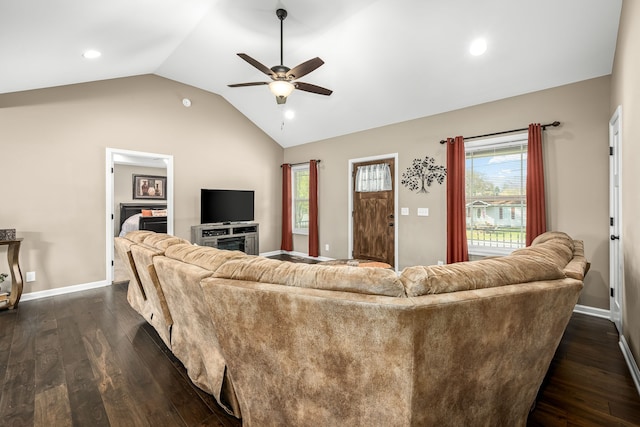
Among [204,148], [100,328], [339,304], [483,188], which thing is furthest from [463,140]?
[100,328]

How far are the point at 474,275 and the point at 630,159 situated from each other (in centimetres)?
224

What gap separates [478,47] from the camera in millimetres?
3465

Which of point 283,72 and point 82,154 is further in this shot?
point 82,154

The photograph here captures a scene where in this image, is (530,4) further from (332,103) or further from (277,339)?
(277,339)

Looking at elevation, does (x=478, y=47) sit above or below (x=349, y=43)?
below

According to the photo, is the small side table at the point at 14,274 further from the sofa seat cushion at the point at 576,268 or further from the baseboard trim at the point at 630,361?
the baseboard trim at the point at 630,361

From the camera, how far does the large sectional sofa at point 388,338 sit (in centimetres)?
109

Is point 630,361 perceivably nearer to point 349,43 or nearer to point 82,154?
point 349,43

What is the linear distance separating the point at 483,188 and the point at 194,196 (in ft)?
16.2

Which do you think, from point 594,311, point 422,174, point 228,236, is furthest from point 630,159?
point 228,236

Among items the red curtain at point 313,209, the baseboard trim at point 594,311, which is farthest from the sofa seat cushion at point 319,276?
the red curtain at point 313,209

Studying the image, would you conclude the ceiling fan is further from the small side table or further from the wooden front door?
the small side table

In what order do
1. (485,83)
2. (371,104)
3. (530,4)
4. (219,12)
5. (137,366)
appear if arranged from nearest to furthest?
(137,366)
(530,4)
(219,12)
(485,83)
(371,104)

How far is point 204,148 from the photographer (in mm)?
5723
